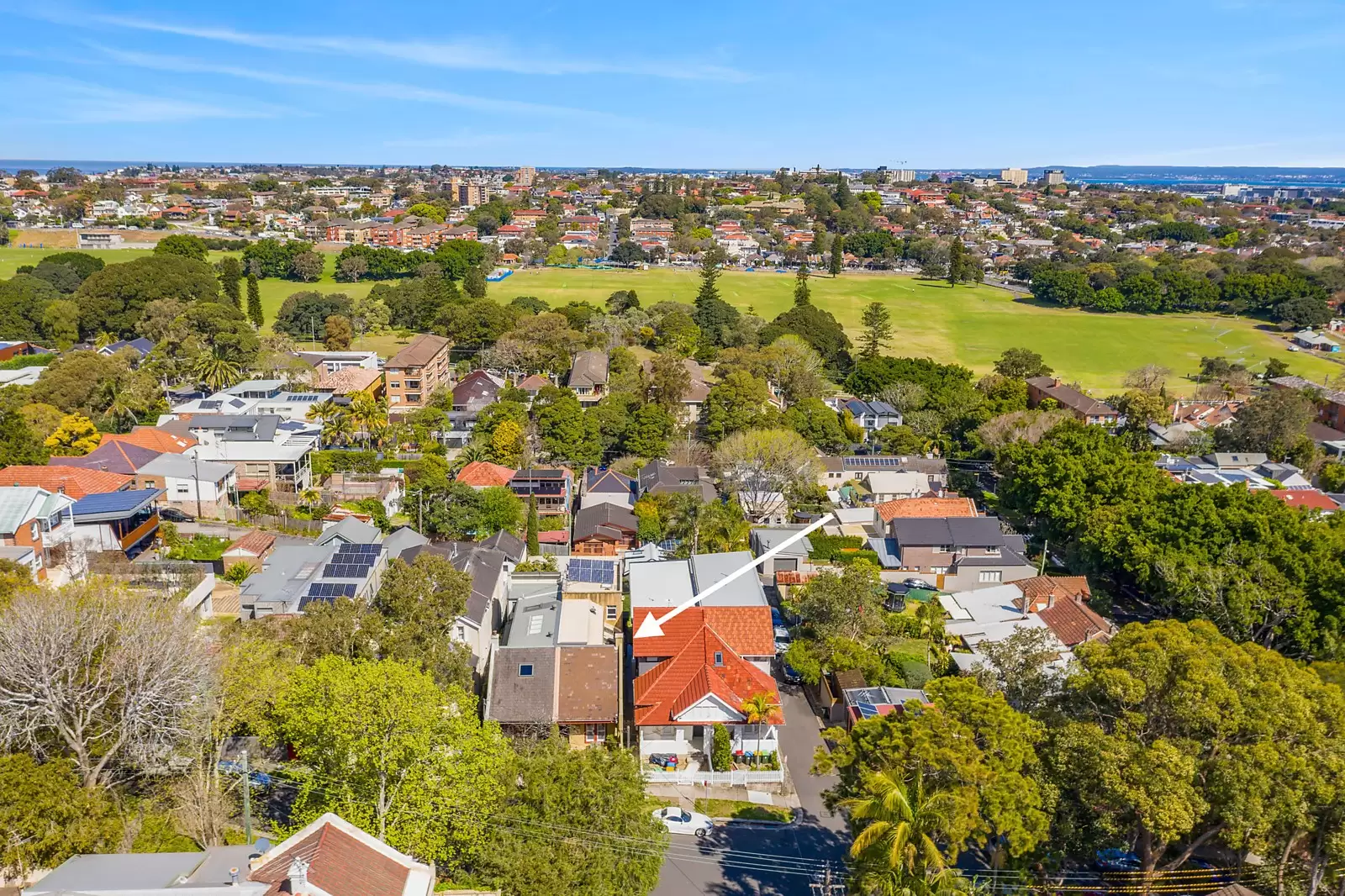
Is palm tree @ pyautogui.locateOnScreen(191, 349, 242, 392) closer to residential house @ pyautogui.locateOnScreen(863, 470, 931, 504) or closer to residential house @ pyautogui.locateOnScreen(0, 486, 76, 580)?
residential house @ pyautogui.locateOnScreen(0, 486, 76, 580)

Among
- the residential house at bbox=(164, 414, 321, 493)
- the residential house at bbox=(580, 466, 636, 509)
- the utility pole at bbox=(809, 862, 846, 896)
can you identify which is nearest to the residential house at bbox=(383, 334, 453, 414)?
the residential house at bbox=(164, 414, 321, 493)

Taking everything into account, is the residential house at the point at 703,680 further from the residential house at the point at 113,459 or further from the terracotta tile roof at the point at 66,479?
the residential house at the point at 113,459

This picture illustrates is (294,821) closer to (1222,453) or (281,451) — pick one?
(281,451)

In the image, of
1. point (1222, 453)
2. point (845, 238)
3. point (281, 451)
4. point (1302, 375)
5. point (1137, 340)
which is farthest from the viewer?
point (845, 238)

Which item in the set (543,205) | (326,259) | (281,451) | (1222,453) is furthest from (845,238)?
(281,451)

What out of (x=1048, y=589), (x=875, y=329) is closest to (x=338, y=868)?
(x=1048, y=589)
